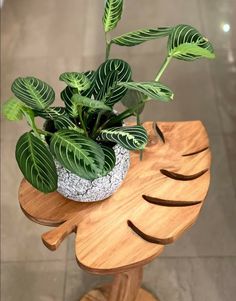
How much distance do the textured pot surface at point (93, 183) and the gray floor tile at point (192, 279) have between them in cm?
63

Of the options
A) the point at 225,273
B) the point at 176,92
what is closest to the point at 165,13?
the point at 176,92

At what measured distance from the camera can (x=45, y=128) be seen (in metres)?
0.88

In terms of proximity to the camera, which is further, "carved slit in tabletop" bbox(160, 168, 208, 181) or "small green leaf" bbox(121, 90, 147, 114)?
"carved slit in tabletop" bbox(160, 168, 208, 181)

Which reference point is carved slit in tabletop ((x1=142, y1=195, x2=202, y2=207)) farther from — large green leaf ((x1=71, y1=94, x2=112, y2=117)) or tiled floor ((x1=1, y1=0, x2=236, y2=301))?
tiled floor ((x1=1, y1=0, x2=236, y2=301))

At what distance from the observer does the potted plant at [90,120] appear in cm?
75

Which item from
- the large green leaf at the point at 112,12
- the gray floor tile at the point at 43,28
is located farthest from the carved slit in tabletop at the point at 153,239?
the gray floor tile at the point at 43,28

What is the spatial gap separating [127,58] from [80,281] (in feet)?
3.96

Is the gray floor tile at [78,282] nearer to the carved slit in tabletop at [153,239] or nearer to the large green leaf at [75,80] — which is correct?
the carved slit in tabletop at [153,239]

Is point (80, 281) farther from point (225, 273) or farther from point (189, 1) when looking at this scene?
point (189, 1)

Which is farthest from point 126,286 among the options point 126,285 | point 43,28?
point 43,28

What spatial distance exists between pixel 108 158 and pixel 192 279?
2.63ft

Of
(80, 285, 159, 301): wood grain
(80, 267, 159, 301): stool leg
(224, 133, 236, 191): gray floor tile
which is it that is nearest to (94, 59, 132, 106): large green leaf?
(80, 267, 159, 301): stool leg

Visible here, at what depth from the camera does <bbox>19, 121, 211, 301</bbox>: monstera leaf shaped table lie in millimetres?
850

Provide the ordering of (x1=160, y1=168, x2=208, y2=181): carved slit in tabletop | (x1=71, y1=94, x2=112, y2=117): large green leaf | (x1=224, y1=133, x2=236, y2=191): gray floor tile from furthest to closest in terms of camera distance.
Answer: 1. (x1=224, y1=133, x2=236, y2=191): gray floor tile
2. (x1=160, y1=168, x2=208, y2=181): carved slit in tabletop
3. (x1=71, y1=94, x2=112, y2=117): large green leaf
